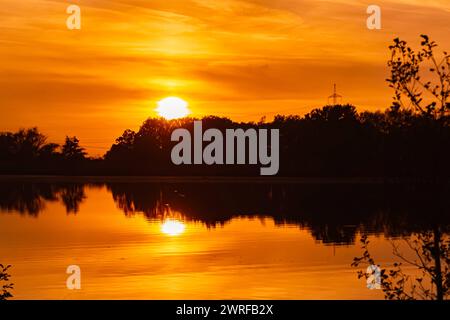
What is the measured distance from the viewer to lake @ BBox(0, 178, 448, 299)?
2759 cm

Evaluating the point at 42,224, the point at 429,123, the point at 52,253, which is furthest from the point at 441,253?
the point at 42,224

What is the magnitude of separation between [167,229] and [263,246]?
11072 millimetres

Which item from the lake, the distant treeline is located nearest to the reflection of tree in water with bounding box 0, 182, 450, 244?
the lake

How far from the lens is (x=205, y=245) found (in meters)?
43.7

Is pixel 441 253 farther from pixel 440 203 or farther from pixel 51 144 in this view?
pixel 51 144

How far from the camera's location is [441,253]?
13383 mm

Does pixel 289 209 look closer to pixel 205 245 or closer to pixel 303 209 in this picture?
pixel 303 209

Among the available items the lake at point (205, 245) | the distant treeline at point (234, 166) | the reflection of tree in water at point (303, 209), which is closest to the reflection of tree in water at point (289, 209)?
the reflection of tree in water at point (303, 209)

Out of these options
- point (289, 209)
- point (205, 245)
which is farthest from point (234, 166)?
point (205, 245)

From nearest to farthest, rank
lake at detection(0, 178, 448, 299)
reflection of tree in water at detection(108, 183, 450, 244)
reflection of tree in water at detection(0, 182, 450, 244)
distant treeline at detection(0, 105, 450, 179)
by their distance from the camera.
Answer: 1. lake at detection(0, 178, 448, 299)
2. reflection of tree in water at detection(108, 183, 450, 244)
3. reflection of tree in water at detection(0, 182, 450, 244)
4. distant treeline at detection(0, 105, 450, 179)

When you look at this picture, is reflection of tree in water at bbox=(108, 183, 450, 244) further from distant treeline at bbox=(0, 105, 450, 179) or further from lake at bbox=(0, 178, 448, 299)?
distant treeline at bbox=(0, 105, 450, 179)

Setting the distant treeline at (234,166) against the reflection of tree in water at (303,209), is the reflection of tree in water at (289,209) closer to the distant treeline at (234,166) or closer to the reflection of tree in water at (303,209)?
the reflection of tree in water at (303,209)

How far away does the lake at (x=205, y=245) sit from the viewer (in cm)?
2759
